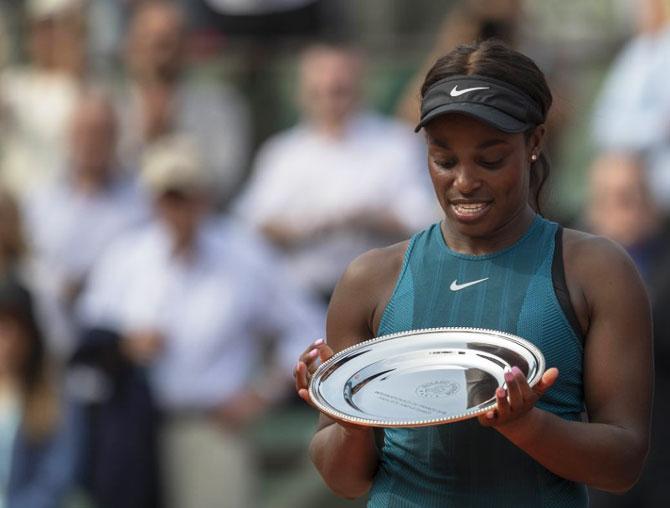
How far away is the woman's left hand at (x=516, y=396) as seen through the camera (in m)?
2.61

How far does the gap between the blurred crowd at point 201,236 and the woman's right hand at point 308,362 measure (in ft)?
11.0

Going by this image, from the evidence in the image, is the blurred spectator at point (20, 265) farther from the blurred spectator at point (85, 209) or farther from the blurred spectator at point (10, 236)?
the blurred spectator at point (85, 209)

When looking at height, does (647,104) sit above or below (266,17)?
below

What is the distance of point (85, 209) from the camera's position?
7.79 m

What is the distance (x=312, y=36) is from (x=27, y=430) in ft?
A: 8.89

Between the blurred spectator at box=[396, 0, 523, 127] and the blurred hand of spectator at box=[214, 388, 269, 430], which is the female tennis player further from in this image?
the blurred hand of spectator at box=[214, 388, 269, 430]

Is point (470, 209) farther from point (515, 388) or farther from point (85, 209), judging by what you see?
point (85, 209)

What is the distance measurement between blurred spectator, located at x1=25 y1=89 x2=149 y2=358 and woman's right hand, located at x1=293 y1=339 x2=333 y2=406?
4.81 m

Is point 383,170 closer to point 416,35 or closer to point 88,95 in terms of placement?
point 88,95

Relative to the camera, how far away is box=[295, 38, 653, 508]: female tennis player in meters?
2.85

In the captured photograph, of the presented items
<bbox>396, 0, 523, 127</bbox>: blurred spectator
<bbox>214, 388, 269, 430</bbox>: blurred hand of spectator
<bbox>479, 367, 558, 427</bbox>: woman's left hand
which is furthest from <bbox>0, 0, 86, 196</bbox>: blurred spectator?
<bbox>479, 367, 558, 427</bbox>: woman's left hand

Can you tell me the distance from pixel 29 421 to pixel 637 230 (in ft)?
9.31

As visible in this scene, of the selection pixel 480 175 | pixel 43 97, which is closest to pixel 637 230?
pixel 43 97

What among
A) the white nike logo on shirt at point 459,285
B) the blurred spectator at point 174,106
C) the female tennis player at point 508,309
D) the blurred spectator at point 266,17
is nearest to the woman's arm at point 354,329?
the female tennis player at point 508,309
